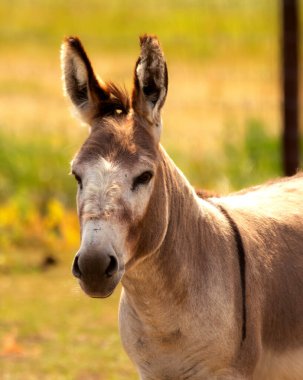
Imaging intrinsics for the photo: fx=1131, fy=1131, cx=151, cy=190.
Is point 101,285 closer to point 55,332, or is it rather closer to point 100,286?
point 100,286

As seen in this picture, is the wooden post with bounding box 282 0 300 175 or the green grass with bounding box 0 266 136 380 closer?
the green grass with bounding box 0 266 136 380

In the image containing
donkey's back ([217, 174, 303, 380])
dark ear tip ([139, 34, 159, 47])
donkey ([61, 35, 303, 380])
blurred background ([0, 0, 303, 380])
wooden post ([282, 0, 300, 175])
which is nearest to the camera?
donkey ([61, 35, 303, 380])

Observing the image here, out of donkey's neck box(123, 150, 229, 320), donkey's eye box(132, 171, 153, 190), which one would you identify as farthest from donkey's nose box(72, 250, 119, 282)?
donkey's neck box(123, 150, 229, 320)

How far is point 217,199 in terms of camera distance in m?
5.38

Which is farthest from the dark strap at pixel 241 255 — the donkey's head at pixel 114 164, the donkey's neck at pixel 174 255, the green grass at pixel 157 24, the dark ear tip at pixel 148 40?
the green grass at pixel 157 24

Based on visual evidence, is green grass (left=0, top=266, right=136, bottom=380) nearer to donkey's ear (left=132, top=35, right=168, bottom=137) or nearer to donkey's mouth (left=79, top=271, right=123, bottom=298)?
Result: donkey's ear (left=132, top=35, right=168, bottom=137)

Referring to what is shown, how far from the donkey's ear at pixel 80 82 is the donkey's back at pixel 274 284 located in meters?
0.89

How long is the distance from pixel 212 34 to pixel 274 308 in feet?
60.5

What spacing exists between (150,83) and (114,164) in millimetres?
470

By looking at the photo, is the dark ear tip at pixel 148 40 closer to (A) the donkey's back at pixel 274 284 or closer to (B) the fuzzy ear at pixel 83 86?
(B) the fuzzy ear at pixel 83 86

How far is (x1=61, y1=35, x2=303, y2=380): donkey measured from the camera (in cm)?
425

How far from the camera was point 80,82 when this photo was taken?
15.5ft

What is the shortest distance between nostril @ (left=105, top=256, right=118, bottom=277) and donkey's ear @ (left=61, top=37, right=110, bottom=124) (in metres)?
0.77

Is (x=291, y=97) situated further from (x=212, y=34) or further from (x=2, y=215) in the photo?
(x=212, y=34)
